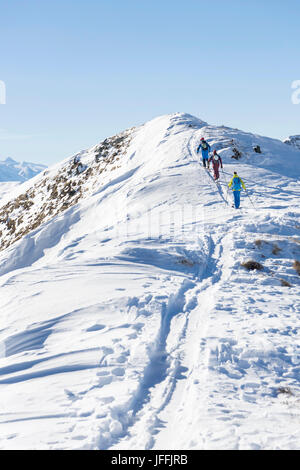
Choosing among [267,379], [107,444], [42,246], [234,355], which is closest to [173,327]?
[234,355]

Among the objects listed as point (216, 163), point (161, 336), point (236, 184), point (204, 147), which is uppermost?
point (204, 147)

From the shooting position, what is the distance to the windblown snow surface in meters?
5.61

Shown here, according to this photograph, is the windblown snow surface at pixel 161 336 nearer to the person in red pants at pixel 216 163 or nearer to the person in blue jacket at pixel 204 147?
the person in red pants at pixel 216 163

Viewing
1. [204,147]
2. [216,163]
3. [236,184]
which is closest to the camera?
[236,184]

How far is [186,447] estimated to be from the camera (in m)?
5.11

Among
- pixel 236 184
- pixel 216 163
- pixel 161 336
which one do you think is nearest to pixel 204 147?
pixel 216 163

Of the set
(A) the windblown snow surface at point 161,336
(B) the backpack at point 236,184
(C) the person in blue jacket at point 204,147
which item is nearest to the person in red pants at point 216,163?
(C) the person in blue jacket at point 204,147

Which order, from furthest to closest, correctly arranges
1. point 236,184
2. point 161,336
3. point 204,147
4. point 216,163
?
1. point 204,147
2. point 216,163
3. point 236,184
4. point 161,336

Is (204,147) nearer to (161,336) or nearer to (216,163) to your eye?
(216,163)

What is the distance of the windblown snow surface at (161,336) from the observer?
5.61 m

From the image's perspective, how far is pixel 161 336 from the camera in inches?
338

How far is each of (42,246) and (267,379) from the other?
1991cm

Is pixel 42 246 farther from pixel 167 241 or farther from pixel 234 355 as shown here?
pixel 234 355

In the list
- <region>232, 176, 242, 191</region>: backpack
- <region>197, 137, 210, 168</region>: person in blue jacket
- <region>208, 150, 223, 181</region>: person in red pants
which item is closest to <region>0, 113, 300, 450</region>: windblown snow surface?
<region>232, 176, 242, 191</region>: backpack
